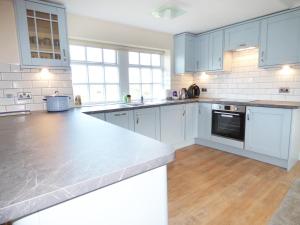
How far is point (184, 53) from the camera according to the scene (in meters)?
3.71

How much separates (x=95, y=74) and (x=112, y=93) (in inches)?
17.3

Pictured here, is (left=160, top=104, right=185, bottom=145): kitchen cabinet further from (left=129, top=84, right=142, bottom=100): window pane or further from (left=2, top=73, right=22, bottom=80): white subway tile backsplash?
(left=2, top=73, right=22, bottom=80): white subway tile backsplash

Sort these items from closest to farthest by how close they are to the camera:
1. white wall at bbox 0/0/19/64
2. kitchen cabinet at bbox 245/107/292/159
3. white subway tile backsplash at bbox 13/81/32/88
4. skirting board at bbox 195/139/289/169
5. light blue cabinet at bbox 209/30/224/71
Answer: white wall at bbox 0/0/19/64
white subway tile backsplash at bbox 13/81/32/88
kitchen cabinet at bbox 245/107/292/159
skirting board at bbox 195/139/289/169
light blue cabinet at bbox 209/30/224/71

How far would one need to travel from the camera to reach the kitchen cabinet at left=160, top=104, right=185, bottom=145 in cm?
318

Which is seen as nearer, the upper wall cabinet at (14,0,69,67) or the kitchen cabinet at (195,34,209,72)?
the upper wall cabinet at (14,0,69,67)

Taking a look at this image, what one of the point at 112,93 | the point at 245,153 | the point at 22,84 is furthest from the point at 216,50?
the point at 22,84

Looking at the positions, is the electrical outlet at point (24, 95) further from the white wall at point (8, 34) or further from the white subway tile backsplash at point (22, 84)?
the white wall at point (8, 34)

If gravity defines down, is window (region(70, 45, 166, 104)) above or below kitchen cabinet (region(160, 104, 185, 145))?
above

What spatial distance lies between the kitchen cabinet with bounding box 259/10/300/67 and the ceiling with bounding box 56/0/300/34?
0.52 feet

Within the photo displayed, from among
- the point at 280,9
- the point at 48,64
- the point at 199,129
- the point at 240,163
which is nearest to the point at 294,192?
the point at 240,163

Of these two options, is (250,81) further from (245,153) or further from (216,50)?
(245,153)

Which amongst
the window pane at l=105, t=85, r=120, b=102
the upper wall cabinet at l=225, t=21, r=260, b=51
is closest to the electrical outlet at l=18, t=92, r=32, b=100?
the window pane at l=105, t=85, r=120, b=102

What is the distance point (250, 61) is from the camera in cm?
331

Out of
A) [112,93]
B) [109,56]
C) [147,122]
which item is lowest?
[147,122]
